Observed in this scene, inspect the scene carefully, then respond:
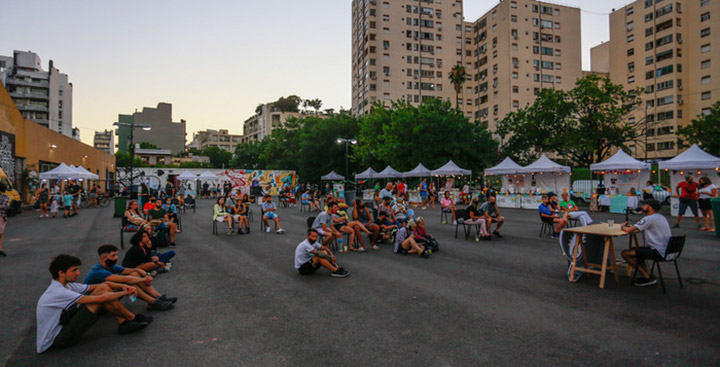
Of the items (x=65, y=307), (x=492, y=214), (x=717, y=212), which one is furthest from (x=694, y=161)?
(x=65, y=307)

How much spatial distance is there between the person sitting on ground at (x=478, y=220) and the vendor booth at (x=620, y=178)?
11357 millimetres

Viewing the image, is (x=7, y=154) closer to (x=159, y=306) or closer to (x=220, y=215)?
(x=220, y=215)

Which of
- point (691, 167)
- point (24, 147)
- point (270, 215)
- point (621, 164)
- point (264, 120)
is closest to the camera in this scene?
point (270, 215)

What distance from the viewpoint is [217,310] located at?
5.20 meters

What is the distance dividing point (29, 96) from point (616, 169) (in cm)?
8633

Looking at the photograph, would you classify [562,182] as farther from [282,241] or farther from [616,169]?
[282,241]

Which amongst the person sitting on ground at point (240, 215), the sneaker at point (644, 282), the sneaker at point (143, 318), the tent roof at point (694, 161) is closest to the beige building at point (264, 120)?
the person sitting on ground at point (240, 215)

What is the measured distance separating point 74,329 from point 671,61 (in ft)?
260

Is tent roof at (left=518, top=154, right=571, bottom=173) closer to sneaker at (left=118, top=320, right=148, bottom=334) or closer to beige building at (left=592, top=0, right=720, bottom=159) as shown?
sneaker at (left=118, top=320, right=148, bottom=334)

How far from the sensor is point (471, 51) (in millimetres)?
79750

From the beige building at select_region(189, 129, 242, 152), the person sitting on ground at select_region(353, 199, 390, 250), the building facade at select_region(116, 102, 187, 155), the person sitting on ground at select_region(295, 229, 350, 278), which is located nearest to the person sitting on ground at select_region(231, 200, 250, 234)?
the person sitting on ground at select_region(353, 199, 390, 250)

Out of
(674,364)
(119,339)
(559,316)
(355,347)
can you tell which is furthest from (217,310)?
(674,364)

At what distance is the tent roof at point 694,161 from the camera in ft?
52.5

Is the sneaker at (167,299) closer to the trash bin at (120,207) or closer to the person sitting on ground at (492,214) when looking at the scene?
the person sitting on ground at (492,214)
